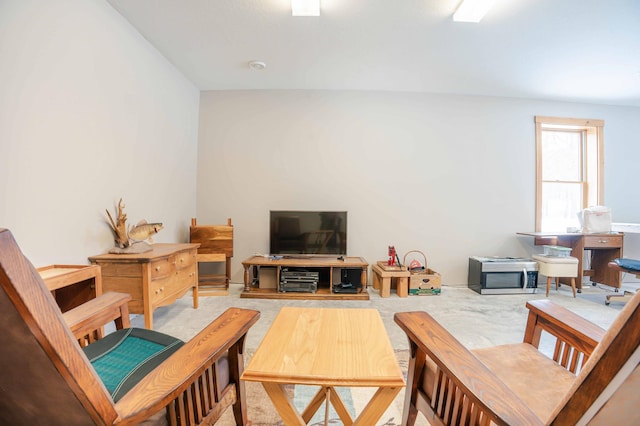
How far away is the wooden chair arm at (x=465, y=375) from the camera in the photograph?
0.64 metres

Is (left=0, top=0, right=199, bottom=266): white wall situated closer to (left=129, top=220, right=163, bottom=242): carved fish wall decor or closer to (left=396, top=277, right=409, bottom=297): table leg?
(left=129, top=220, right=163, bottom=242): carved fish wall decor

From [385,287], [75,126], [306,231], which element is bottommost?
[385,287]

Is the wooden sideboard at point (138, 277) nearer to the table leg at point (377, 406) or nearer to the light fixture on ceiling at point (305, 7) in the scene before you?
the table leg at point (377, 406)

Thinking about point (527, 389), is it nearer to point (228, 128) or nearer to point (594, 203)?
point (228, 128)

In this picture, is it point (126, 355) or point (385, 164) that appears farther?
point (385, 164)

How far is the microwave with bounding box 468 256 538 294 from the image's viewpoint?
11.4 feet

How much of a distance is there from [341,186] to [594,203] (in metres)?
3.68

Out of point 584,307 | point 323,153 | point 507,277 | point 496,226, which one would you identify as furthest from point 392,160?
point 584,307

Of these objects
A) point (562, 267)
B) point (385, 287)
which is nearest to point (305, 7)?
point (385, 287)

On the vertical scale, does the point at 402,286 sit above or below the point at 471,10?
below

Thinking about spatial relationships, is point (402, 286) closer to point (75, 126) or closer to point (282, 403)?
point (282, 403)

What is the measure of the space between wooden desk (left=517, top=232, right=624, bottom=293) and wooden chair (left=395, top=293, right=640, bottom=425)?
120 inches

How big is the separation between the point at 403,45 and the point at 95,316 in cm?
310

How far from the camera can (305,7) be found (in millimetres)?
2193
